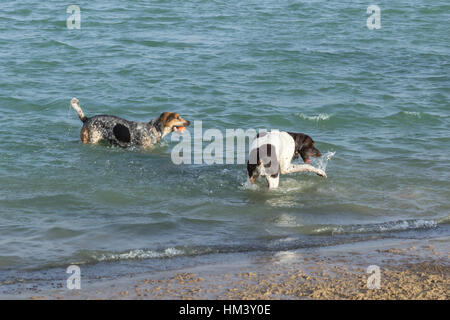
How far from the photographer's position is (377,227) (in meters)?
7.95

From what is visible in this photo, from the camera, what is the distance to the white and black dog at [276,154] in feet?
28.7

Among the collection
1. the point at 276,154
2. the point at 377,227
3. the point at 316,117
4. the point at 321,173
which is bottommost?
the point at 377,227

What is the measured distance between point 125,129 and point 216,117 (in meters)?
2.42

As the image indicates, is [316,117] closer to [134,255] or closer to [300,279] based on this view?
[134,255]

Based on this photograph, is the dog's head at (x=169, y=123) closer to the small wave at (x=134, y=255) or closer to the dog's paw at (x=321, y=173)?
the dog's paw at (x=321, y=173)

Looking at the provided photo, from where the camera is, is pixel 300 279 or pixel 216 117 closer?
pixel 300 279

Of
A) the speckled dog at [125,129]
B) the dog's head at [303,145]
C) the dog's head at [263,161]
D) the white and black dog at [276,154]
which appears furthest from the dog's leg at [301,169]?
the speckled dog at [125,129]

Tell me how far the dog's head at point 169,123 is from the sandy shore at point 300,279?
15.6 ft

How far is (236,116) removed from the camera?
12922 mm

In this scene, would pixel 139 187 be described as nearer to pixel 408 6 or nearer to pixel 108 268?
pixel 108 268

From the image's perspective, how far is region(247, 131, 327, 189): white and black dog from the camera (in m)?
8.76

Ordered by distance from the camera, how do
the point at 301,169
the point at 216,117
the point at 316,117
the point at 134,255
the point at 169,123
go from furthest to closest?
the point at 316,117, the point at 216,117, the point at 169,123, the point at 301,169, the point at 134,255

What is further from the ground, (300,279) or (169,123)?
(169,123)

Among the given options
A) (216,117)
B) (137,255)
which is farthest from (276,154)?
(216,117)
